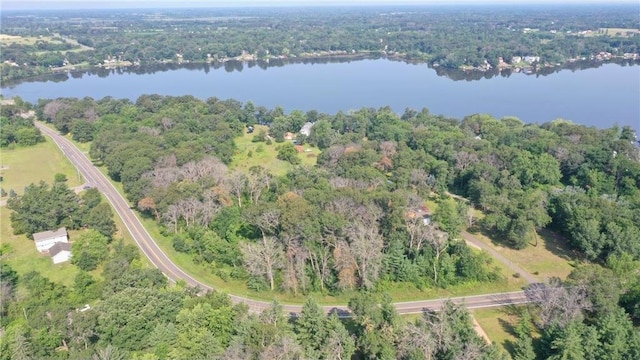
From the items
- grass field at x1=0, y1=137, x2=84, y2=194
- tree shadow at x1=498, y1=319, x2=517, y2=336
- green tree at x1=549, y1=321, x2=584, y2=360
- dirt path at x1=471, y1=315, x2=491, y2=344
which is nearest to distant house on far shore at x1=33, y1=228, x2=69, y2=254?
grass field at x1=0, y1=137, x2=84, y2=194

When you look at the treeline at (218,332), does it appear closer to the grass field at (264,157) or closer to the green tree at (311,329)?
the green tree at (311,329)

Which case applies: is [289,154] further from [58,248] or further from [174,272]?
[58,248]

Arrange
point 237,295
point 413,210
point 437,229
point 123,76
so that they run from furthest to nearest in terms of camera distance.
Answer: point 123,76
point 413,210
point 437,229
point 237,295

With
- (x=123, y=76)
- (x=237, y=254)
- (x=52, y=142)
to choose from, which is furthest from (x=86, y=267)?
(x=123, y=76)

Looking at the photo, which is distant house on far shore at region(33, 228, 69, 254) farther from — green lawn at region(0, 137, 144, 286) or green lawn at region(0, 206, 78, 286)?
green lawn at region(0, 137, 144, 286)

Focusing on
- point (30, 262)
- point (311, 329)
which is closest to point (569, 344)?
point (311, 329)

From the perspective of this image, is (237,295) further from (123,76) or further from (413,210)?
(123,76)

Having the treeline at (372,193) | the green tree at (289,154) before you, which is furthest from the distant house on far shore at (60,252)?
the green tree at (289,154)

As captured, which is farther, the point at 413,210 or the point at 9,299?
the point at 413,210
